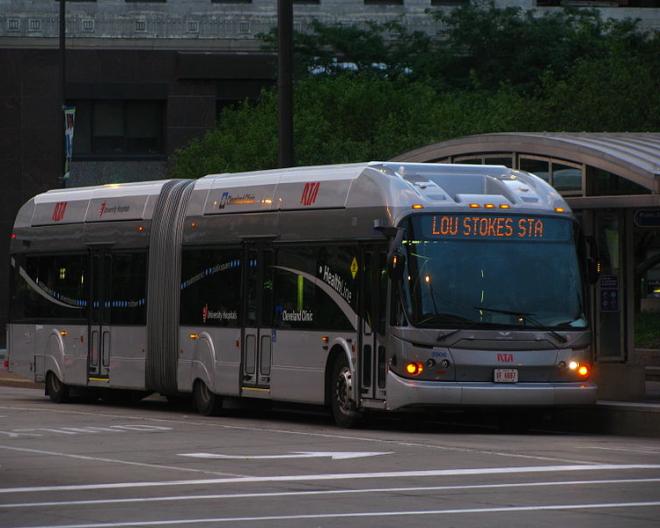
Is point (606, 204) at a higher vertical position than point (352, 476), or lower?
higher

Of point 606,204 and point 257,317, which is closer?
point 606,204

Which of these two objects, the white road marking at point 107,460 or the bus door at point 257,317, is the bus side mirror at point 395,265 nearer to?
the bus door at point 257,317

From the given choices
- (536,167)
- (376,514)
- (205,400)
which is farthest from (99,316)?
(376,514)

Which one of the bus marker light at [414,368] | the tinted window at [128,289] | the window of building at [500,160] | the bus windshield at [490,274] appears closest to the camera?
the bus marker light at [414,368]

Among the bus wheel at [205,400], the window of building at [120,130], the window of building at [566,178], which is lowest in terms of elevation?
the bus wheel at [205,400]

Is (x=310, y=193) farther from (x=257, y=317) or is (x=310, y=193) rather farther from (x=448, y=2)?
(x=448, y=2)

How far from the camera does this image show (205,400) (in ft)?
85.9

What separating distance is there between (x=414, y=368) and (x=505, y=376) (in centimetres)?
106

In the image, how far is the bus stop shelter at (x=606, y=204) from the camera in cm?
2333

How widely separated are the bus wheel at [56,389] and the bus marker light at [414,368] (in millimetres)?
10468

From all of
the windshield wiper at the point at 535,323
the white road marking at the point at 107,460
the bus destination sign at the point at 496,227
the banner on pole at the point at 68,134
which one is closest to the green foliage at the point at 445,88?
the banner on pole at the point at 68,134

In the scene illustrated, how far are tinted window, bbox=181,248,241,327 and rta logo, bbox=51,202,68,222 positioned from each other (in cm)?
443

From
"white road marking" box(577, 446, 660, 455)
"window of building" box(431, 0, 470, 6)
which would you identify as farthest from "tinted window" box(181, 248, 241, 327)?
"window of building" box(431, 0, 470, 6)

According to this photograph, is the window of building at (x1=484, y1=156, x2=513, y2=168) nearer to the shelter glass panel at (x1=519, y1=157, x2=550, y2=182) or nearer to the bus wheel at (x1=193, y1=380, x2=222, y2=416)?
the shelter glass panel at (x1=519, y1=157, x2=550, y2=182)
